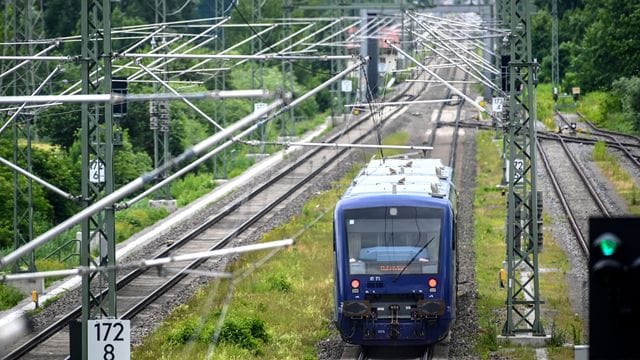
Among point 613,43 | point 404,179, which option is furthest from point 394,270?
point 613,43

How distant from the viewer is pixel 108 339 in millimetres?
16656

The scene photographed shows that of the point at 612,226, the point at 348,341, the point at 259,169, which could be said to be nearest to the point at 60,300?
the point at 348,341

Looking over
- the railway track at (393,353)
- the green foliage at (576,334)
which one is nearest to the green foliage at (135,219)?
the railway track at (393,353)

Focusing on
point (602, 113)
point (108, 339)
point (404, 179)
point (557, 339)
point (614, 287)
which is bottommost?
point (557, 339)

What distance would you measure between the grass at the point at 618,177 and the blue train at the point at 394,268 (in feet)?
53.8

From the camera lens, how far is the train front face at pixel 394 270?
2095 cm

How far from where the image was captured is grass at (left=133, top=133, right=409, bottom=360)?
22141 millimetres

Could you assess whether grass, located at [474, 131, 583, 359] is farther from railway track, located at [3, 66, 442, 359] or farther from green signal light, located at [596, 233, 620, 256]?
green signal light, located at [596, 233, 620, 256]

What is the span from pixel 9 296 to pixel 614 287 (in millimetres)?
21739

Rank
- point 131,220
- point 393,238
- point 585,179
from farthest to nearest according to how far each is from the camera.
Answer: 1. point 585,179
2. point 131,220
3. point 393,238

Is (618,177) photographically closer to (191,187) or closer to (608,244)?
(191,187)

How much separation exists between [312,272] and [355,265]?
28.7 feet

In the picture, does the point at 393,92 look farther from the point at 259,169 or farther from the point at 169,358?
the point at 169,358

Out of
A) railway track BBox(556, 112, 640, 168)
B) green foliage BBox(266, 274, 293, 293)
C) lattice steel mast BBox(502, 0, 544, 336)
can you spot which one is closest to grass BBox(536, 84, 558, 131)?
railway track BBox(556, 112, 640, 168)
